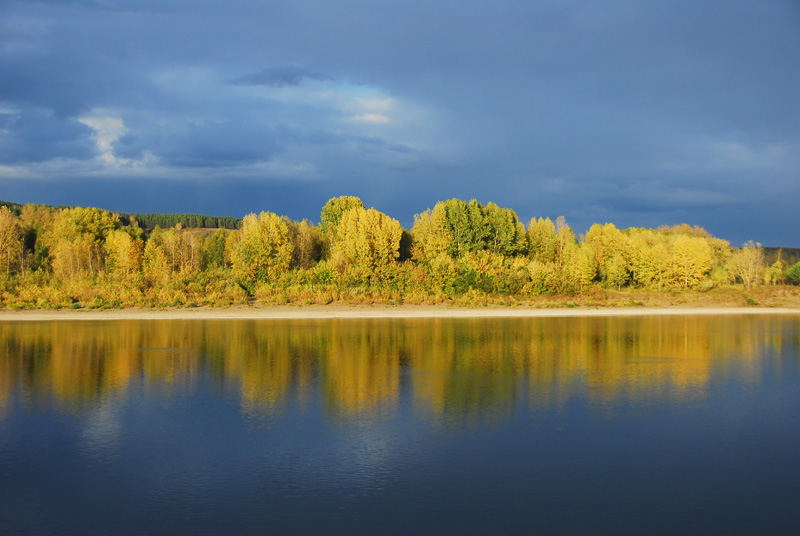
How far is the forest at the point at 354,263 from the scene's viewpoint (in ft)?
166

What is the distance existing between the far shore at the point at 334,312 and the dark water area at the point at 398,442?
19.7 metres

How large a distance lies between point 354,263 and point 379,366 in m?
36.1

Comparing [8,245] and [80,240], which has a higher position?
[80,240]

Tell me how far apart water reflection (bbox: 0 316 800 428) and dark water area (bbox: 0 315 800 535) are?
0.13m

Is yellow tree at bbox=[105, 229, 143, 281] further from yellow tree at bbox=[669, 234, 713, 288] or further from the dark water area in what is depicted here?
A: yellow tree at bbox=[669, 234, 713, 288]

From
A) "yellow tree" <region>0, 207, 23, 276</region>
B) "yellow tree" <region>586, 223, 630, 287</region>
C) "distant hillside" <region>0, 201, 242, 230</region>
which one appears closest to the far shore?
"yellow tree" <region>586, 223, 630, 287</region>

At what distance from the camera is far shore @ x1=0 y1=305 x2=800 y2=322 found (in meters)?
42.2

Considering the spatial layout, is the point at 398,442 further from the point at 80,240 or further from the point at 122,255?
the point at 80,240

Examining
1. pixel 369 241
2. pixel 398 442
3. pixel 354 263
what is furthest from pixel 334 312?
pixel 398 442

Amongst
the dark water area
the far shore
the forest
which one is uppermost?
the forest

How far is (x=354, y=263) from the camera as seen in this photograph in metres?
56.0

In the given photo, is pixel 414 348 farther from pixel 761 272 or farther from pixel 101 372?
pixel 761 272

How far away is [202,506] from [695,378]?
49.1ft

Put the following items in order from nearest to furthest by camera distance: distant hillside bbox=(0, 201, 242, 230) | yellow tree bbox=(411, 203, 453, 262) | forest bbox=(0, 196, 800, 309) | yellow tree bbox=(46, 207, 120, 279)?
1. forest bbox=(0, 196, 800, 309)
2. yellow tree bbox=(46, 207, 120, 279)
3. yellow tree bbox=(411, 203, 453, 262)
4. distant hillside bbox=(0, 201, 242, 230)
